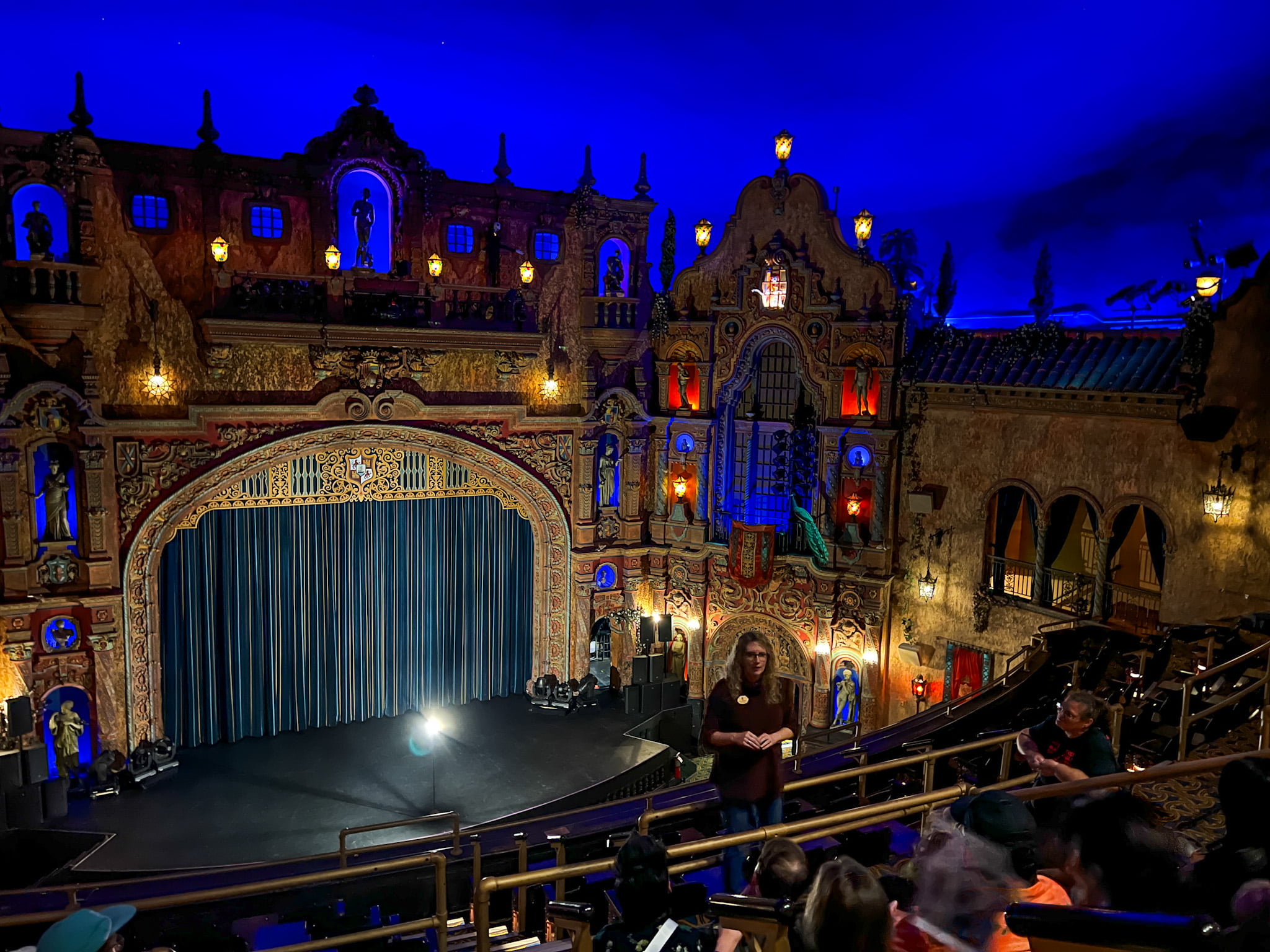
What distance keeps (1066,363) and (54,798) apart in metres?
17.4

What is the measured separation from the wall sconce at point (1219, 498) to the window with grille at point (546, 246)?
40.5 ft

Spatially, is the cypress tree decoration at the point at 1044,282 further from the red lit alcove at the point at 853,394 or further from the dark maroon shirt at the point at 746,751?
the dark maroon shirt at the point at 746,751

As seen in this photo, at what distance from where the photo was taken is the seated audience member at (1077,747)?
5.38 m

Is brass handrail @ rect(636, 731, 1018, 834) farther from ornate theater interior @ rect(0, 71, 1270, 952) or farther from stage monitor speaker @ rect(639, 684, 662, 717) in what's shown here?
stage monitor speaker @ rect(639, 684, 662, 717)

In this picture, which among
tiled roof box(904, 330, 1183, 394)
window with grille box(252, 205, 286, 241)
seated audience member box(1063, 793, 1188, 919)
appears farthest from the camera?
window with grille box(252, 205, 286, 241)

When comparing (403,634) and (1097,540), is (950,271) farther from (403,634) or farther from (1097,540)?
(403,634)

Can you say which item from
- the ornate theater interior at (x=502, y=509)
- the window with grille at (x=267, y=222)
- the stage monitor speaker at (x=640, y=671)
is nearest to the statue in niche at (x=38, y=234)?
the ornate theater interior at (x=502, y=509)

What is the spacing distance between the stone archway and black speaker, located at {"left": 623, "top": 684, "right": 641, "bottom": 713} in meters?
1.86

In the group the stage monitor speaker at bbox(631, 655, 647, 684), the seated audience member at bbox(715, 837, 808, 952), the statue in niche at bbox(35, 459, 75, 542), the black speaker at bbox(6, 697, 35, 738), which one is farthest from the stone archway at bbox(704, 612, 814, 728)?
the seated audience member at bbox(715, 837, 808, 952)

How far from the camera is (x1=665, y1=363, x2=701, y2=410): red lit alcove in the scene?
19531 mm

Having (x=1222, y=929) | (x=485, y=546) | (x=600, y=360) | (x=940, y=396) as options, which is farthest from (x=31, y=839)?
(x=940, y=396)

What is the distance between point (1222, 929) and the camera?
2.50 m

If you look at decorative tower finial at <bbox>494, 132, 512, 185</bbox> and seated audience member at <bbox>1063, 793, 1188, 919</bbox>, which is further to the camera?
decorative tower finial at <bbox>494, 132, 512, 185</bbox>

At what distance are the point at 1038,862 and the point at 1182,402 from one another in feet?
39.6
